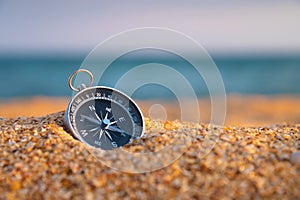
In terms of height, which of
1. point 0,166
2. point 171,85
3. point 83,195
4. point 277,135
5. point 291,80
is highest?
point 291,80

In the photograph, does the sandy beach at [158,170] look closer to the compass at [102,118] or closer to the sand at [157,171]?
the sand at [157,171]

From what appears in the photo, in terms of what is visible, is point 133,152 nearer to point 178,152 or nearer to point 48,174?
point 178,152

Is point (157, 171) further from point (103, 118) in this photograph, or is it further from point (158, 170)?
point (103, 118)

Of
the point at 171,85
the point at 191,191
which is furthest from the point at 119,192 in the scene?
the point at 171,85

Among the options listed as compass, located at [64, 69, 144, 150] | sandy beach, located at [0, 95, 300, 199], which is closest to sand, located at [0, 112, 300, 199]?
sandy beach, located at [0, 95, 300, 199]

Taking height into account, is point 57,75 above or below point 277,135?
above

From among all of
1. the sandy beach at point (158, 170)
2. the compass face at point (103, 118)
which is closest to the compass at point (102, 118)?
the compass face at point (103, 118)

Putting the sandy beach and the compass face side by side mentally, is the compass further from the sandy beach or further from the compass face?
the sandy beach
